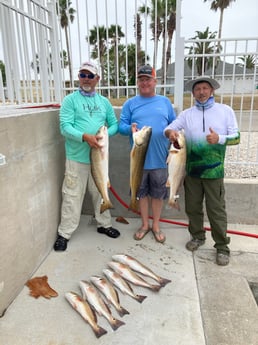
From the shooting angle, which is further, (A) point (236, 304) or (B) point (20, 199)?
(B) point (20, 199)

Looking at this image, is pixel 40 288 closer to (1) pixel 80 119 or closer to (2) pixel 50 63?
(1) pixel 80 119

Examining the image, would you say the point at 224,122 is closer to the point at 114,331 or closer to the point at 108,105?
the point at 108,105

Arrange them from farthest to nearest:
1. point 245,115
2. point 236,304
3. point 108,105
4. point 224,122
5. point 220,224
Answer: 1. point 245,115
2. point 108,105
3. point 220,224
4. point 224,122
5. point 236,304

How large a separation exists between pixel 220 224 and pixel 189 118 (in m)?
1.27

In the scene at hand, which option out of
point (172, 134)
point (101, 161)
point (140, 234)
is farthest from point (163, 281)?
point (172, 134)

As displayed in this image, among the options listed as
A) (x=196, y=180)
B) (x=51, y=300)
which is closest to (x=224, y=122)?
(x=196, y=180)

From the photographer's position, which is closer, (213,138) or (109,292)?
(109,292)

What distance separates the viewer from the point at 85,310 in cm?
251

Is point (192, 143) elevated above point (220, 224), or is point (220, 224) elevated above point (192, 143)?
point (192, 143)

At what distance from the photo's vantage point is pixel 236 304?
2.62m

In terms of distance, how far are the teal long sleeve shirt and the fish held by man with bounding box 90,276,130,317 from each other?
1.39 m

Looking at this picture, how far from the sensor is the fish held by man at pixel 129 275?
2.87m

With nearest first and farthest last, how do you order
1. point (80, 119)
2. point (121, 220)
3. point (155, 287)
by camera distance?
point (155, 287)
point (80, 119)
point (121, 220)

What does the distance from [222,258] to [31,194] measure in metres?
2.27
